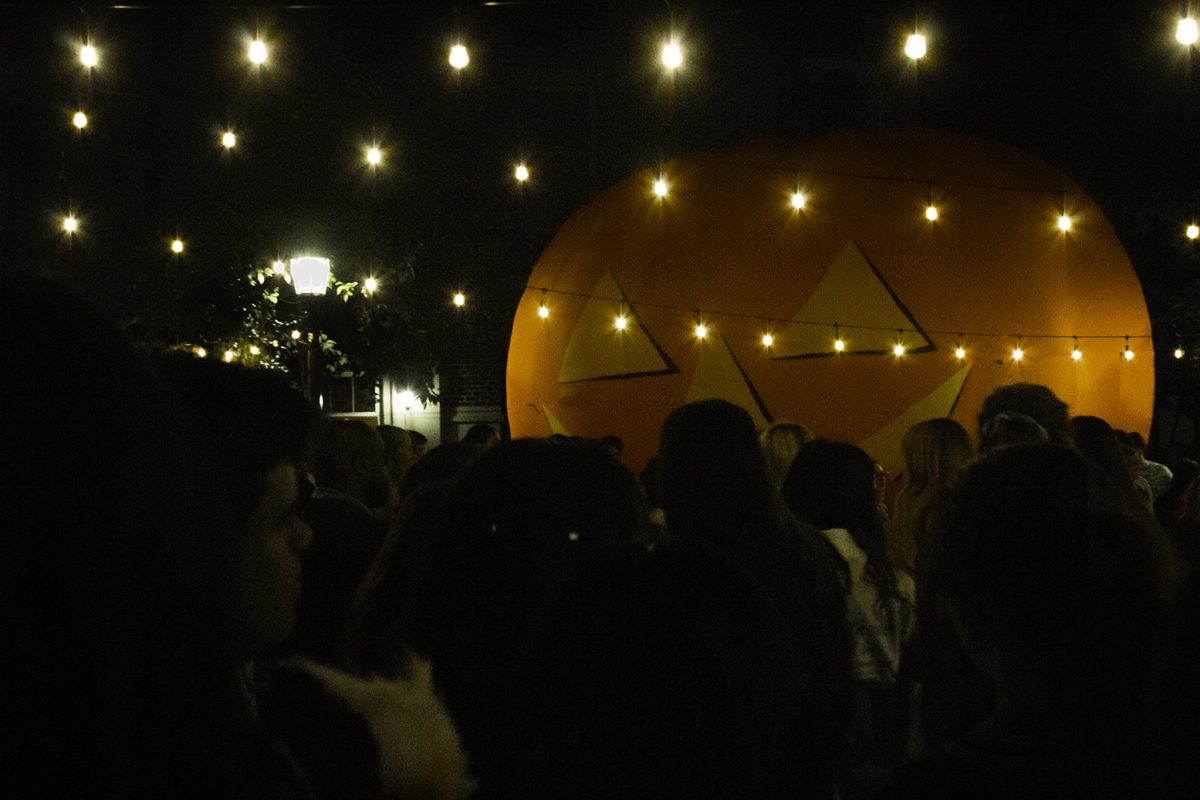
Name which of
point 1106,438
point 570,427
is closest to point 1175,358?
point 570,427

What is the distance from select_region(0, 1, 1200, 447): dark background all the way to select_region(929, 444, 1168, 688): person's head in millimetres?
12138

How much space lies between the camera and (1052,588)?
1.77 meters

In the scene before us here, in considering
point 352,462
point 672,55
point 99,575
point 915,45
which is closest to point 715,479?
point 352,462

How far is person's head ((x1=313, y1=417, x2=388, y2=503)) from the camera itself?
5.14 m

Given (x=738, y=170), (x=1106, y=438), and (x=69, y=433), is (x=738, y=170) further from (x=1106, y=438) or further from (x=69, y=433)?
(x=69, y=433)

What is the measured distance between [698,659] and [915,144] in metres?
9.01

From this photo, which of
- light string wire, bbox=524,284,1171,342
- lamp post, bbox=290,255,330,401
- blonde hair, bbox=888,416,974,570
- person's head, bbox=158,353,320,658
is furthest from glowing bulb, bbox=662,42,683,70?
person's head, bbox=158,353,320,658

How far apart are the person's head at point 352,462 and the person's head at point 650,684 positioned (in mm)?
3697

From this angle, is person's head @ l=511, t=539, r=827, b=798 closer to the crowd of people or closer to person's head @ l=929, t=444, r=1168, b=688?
the crowd of people

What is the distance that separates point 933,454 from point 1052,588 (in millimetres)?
3012

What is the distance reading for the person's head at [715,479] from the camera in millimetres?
3279

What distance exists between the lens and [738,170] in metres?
9.73

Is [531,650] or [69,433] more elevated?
[69,433]

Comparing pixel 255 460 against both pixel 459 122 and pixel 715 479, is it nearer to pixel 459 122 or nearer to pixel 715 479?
pixel 715 479
